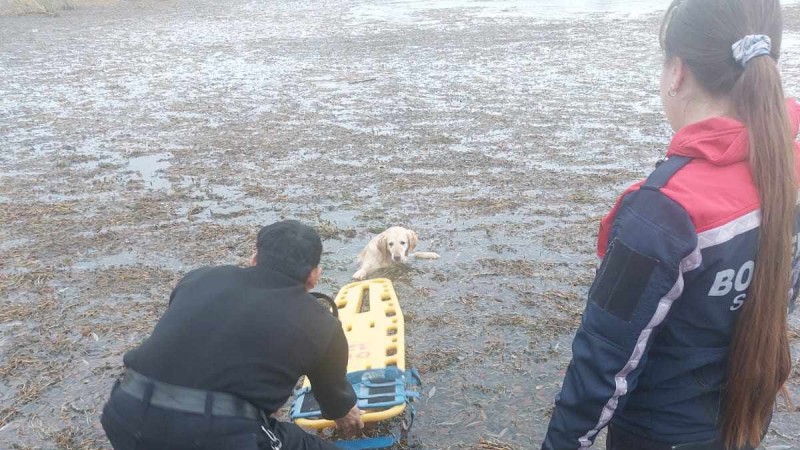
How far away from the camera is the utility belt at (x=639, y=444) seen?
2066mm

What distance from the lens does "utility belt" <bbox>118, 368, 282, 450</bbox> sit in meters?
2.63

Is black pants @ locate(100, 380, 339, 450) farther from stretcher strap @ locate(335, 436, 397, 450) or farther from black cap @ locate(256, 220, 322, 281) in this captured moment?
stretcher strap @ locate(335, 436, 397, 450)

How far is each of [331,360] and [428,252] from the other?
357 cm

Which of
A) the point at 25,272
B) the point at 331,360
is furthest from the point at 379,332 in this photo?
the point at 25,272

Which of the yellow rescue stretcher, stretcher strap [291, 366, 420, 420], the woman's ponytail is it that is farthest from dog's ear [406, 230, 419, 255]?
the woman's ponytail

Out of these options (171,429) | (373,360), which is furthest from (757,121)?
(373,360)

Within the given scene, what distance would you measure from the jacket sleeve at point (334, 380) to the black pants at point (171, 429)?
41 cm

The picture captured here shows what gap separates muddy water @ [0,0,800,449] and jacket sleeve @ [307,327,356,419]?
0.86 metres

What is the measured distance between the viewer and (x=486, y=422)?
4.11 meters

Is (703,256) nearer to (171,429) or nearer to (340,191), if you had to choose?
(171,429)

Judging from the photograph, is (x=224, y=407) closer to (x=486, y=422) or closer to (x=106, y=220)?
(x=486, y=422)

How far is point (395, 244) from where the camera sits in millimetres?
6137

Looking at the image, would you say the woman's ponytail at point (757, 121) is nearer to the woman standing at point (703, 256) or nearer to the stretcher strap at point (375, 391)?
the woman standing at point (703, 256)

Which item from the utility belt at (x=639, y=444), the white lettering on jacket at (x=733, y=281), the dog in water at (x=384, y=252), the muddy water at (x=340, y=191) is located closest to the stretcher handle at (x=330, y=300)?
the muddy water at (x=340, y=191)
